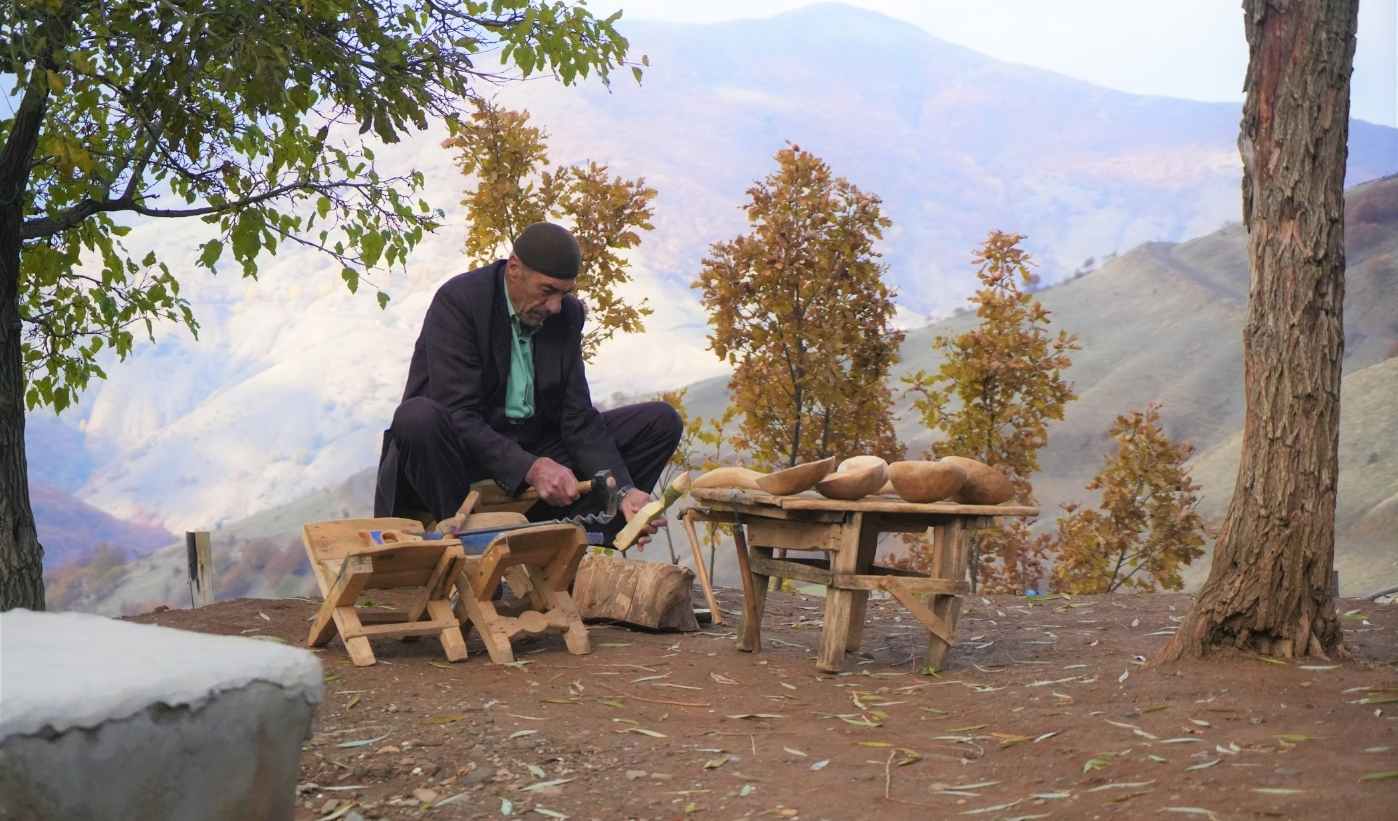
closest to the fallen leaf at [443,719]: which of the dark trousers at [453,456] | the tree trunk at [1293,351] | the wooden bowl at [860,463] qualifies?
the dark trousers at [453,456]

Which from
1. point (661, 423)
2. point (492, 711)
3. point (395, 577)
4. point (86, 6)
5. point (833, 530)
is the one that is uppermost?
point (86, 6)

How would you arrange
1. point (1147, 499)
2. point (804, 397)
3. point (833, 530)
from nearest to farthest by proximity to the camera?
point (833, 530), point (804, 397), point (1147, 499)

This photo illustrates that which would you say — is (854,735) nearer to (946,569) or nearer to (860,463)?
(946,569)

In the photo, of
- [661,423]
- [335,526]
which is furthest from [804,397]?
[335,526]

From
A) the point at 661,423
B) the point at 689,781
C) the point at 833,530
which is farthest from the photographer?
the point at 661,423

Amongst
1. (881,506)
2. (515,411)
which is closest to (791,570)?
(881,506)

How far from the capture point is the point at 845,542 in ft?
13.3

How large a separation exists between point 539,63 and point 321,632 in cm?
241

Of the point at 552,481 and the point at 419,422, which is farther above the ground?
the point at 419,422

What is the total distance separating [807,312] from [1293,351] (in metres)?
3.81

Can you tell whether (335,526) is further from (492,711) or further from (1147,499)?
(1147,499)

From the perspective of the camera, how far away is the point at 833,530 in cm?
410

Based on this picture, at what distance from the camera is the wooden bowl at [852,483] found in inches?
160

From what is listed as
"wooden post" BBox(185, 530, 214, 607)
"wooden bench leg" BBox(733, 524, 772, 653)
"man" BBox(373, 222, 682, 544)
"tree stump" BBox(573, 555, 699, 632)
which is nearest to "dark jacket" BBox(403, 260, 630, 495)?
"man" BBox(373, 222, 682, 544)
